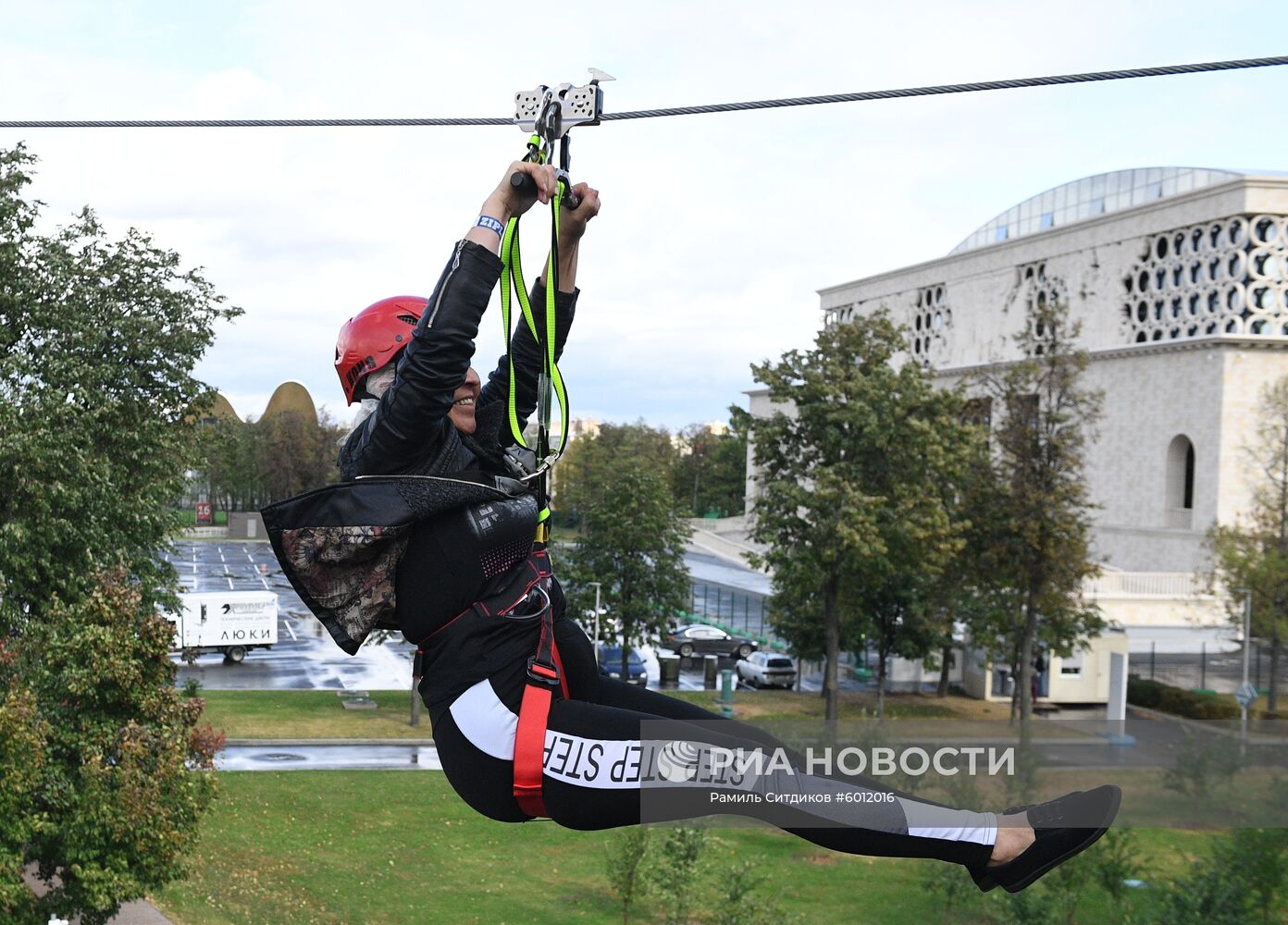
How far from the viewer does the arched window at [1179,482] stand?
53250 millimetres

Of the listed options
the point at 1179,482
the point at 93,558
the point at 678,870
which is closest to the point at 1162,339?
the point at 1179,482

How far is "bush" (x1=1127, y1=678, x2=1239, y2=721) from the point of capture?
34781 mm

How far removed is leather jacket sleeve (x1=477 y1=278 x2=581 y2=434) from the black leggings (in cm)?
113

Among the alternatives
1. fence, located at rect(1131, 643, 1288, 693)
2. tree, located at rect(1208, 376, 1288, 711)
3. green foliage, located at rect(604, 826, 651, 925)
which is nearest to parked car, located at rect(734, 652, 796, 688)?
fence, located at rect(1131, 643, 1288, 693)

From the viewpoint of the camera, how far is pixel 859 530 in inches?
1190

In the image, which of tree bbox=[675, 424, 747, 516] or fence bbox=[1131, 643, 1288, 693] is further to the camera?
tree bbox=[675, 424, 747, 516]

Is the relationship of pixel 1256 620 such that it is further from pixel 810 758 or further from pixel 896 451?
pixel 810 758

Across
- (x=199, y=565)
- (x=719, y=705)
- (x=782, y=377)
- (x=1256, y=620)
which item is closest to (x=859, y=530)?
(x=782, y=377)

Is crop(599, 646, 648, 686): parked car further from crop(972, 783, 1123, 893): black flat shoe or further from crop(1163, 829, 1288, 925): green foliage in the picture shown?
crop(972, 783, 1123, 893): black flat shoe

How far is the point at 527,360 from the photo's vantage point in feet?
15.1

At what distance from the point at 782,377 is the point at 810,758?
92.4 feet

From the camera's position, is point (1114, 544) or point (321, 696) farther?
point (1114, 544)

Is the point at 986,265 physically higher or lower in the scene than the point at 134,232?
higher

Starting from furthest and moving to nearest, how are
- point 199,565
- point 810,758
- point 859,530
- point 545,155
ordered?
point 199,565 < point 859,530 < point 545,155 < point 810,758
